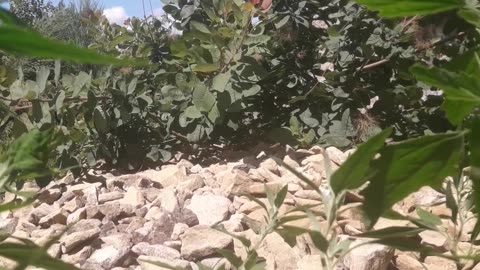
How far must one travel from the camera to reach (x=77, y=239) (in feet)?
6.77

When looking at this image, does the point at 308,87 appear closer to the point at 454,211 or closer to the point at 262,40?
the point at 262,40

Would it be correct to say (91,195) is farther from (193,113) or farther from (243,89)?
(243,89)

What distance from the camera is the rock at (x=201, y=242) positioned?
190 cm

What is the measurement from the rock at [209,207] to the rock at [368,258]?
0.43m

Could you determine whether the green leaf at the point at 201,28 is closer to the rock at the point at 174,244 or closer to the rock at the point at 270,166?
the rock at the point at 270,166

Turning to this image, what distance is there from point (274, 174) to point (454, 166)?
1991 millimetres

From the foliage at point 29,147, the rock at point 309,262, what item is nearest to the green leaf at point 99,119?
the rock at point 309,262

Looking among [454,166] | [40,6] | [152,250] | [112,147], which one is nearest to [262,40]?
[112,147]

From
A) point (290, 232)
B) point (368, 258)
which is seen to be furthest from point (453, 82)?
point (368, 258)

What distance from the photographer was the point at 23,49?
0.84 ft

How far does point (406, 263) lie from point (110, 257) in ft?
2.50

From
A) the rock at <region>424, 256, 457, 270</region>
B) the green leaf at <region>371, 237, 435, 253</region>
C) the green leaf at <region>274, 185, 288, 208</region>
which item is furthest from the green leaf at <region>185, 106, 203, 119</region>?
the green leaf at <region>371, 237, 435, 253</region>

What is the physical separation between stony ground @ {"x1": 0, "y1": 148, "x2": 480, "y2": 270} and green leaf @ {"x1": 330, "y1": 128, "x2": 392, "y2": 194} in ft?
4.45

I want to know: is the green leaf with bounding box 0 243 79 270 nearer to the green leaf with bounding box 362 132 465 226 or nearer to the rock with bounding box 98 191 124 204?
the green leaf with bounding box 362 132 465 226
